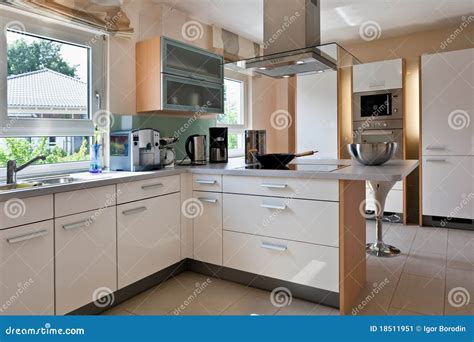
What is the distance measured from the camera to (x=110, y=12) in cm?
275

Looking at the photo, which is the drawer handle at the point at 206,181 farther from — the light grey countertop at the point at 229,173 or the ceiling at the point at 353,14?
the ceiling at the point at 353,14

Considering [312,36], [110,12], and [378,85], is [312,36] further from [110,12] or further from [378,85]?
[378,85]

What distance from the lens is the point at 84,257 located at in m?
1.99

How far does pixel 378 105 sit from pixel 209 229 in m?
2.93

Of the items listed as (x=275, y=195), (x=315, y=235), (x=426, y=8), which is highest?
(x=426, y=8)

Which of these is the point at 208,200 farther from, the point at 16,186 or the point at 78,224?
the point at 16,186

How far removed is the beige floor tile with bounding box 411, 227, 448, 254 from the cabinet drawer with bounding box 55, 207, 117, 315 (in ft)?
8.83

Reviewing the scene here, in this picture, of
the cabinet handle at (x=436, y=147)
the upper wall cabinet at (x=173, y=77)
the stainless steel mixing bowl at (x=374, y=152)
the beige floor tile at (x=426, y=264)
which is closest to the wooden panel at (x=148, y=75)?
the upper wall cabinet at (x=173, y=77)

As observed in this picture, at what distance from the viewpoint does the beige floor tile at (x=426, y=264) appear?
108 inches

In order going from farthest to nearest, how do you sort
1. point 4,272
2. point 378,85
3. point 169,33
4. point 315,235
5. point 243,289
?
point 378,85
point 169,33
point 243,289
point 315,235
point 4,272

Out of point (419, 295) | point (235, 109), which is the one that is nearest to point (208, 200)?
point (419, 295)

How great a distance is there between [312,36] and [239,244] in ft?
5.27

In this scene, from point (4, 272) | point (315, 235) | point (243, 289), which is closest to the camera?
point (4, 272)

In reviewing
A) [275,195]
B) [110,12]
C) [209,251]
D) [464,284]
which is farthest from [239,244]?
[110,12]
